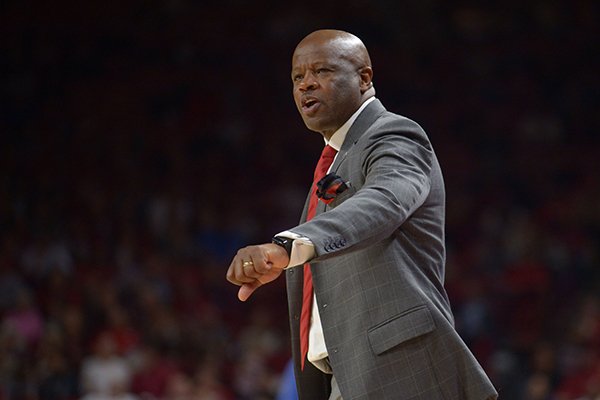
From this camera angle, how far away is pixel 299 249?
1.95 meters

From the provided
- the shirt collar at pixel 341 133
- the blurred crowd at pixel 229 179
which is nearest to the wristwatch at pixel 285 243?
the shirt collar at pixel 341 133

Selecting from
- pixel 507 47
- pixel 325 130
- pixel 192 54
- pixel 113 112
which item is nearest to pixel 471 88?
pixel 507 47

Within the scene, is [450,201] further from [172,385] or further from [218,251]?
[172,385]

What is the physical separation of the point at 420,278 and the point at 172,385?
4.67 m

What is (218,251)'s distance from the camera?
8.67 meters

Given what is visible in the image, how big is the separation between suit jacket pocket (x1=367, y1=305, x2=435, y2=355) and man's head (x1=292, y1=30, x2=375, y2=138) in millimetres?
557

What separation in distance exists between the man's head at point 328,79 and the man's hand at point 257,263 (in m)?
0.66

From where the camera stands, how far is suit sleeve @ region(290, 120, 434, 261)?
198 cm

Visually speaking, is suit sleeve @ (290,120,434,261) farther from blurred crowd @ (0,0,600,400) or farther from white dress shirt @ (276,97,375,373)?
blurred crowd @ (0,0,600,400)

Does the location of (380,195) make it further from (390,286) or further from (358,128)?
(358,128)

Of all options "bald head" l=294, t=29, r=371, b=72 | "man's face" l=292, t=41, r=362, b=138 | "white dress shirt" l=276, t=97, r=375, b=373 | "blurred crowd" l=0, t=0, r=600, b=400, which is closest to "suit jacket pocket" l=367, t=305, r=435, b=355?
"white dress shirt" l=276, t=97, r=375, b=373

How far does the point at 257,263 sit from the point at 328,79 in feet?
2.47

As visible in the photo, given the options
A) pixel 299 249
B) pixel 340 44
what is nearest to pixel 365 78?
pixel 340 44

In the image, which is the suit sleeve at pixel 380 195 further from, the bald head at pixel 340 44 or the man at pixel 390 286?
the bald head at pixel 340 44
